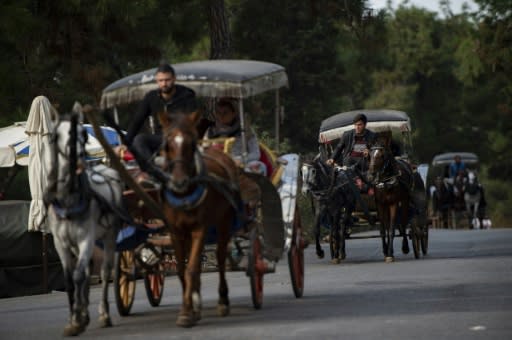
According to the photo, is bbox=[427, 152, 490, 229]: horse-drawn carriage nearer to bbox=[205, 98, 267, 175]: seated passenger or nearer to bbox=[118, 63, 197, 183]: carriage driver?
bbox=[205, 98, 267, 175]: seated passenger

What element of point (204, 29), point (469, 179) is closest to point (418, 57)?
point (469, 179)

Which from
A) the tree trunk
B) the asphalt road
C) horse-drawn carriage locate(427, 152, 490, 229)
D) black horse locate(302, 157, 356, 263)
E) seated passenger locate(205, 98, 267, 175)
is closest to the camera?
the asphalt road

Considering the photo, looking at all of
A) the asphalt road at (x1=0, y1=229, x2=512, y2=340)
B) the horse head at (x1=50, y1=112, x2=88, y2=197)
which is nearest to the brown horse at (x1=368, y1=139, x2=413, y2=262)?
the asphalt road at (x1=0, y1=229, x2=512, y2=340)

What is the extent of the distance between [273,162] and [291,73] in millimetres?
41062

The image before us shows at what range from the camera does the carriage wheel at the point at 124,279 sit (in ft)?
48.6

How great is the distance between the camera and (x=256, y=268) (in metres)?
14.7

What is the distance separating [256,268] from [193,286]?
5.21ft

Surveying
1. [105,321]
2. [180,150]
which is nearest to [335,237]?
[105,321]

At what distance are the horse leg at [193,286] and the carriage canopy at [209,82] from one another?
207 centimetres

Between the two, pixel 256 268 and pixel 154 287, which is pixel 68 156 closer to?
pixel 256 268

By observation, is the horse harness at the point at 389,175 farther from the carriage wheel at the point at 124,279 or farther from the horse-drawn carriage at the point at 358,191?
the carriage wheel at the point at 124,279

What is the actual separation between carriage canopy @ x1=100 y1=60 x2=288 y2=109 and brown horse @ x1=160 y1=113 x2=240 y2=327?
47.2 inches

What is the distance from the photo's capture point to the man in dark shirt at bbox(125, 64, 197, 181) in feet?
46.0

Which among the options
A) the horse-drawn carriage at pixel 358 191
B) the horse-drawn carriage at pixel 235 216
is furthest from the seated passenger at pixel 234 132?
the horse-drawn carriage at pixel 358 191
